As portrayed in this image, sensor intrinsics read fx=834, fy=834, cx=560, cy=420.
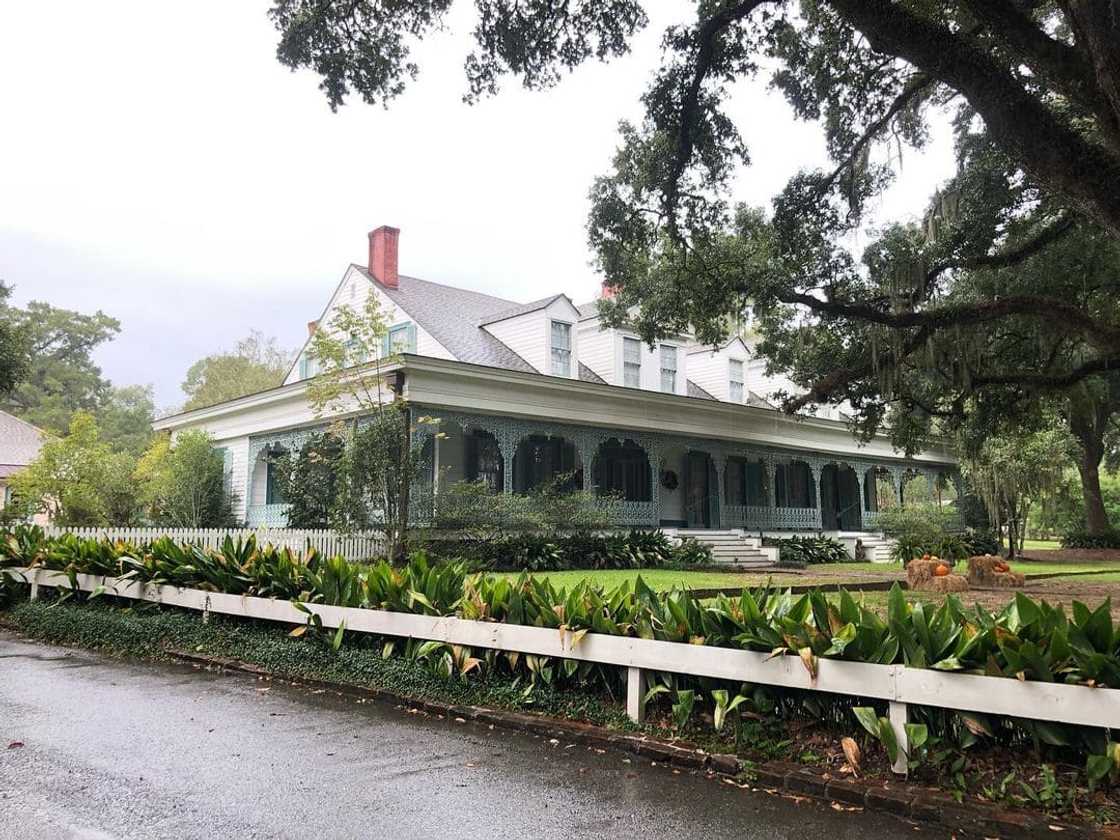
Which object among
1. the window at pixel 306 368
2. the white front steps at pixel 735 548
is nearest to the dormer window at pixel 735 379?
the white front steps at pixel 735 548

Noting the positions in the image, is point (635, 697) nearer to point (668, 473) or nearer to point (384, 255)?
point (668, 473)

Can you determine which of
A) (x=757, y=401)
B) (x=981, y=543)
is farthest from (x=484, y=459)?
(x=981, y=543)

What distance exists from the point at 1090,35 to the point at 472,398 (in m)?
13.0

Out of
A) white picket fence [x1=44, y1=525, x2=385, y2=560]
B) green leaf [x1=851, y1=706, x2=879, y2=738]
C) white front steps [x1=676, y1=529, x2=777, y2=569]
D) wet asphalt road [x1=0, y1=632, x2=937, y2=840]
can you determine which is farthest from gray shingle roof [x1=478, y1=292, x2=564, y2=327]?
green leaf [x1=851, y1=706, x2=879, y2=738]

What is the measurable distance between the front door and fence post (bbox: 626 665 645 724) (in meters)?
19.0

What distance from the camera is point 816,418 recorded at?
86.7 feet

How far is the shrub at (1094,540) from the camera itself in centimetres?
2875

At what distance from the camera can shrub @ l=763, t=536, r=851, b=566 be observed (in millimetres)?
23109

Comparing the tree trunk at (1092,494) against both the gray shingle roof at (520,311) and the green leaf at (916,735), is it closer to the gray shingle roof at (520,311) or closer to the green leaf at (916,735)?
the gray shingle roof at (520,311)

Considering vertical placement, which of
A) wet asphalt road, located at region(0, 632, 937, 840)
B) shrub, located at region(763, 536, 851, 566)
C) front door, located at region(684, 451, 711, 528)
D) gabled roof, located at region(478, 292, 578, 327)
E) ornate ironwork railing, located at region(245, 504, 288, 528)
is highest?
gabled roof, located at region(478, 292, 578, 327)

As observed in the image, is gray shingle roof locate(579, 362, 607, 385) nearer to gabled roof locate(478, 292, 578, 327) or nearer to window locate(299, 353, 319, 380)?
gabled roof locate(478, 292, 578, 327)

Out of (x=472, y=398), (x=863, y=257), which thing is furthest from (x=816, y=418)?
(x=472, y=398)

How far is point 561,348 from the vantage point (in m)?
21.3

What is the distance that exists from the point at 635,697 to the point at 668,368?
62.9 ft
